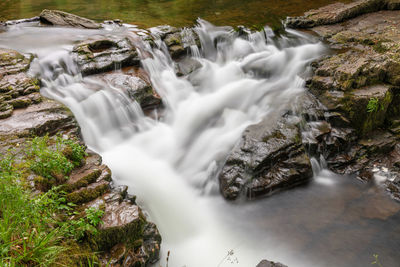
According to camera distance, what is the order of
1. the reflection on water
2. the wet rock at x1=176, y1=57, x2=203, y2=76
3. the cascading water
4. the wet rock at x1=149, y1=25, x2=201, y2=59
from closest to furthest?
the reflection on water → the cascading water → the wet rock at x1=176, y1=57, x2=203, y2=76 → the wet rock at x1=149, y1=25, x2=201, y2=59

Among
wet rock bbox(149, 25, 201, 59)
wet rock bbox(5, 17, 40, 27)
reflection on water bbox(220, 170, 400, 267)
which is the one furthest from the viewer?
wet rock bbox(5, 17, 40, 27)

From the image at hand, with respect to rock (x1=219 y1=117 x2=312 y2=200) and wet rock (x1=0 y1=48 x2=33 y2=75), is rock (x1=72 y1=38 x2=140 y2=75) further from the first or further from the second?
rock (x1=219 y1=117 x2=312 y2=200)

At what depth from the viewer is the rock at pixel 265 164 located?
559cm

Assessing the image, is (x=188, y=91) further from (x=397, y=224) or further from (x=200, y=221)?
(x=397, y=224)

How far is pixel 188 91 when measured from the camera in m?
7.90

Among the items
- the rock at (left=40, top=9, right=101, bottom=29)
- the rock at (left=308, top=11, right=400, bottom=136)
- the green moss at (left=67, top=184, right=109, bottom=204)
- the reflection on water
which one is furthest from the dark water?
the green moss at (left=67, top=184, right=109, bottom=204)

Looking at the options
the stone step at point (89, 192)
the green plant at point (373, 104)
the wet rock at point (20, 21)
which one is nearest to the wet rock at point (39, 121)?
the stone step at point (89, 192)

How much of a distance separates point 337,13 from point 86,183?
10.5 m

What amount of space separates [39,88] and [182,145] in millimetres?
3250

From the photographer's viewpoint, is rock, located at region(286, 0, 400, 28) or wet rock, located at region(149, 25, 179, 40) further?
rock, located at region(286, 0, 400, 28)

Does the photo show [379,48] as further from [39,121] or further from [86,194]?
[39,121]

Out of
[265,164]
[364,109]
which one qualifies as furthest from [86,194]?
[364,109]

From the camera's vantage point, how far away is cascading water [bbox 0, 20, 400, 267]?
15.8ft

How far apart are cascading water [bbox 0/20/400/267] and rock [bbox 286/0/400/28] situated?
104 cm
